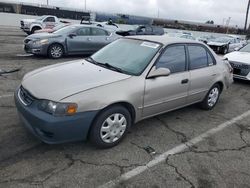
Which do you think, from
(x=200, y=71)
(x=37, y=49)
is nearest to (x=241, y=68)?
(x=200, y=71)

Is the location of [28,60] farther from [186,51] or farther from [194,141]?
[194,141]

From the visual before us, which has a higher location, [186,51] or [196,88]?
[186,51]

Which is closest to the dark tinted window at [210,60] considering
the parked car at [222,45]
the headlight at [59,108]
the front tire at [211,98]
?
the front tire at [211,98]

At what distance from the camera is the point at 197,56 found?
16.0 ft

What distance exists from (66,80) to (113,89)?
2.24 ft

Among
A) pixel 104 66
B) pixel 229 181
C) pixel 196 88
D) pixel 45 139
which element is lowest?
pixel 229 181

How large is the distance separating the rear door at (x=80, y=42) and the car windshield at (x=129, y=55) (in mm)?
6441

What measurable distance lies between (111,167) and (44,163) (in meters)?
0.85

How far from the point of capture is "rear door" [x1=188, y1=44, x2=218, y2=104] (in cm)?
472

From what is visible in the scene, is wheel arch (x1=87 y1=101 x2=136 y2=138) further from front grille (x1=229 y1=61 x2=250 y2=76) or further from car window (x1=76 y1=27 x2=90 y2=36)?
car window (x1=76 y1=27 x2=90 y2=36)

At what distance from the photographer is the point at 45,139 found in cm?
321

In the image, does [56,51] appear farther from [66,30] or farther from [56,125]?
[56,125]

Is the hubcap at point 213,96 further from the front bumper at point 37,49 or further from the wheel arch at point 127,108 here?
the front bumper at point 37,49

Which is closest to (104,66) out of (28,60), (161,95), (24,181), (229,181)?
(161,95)
